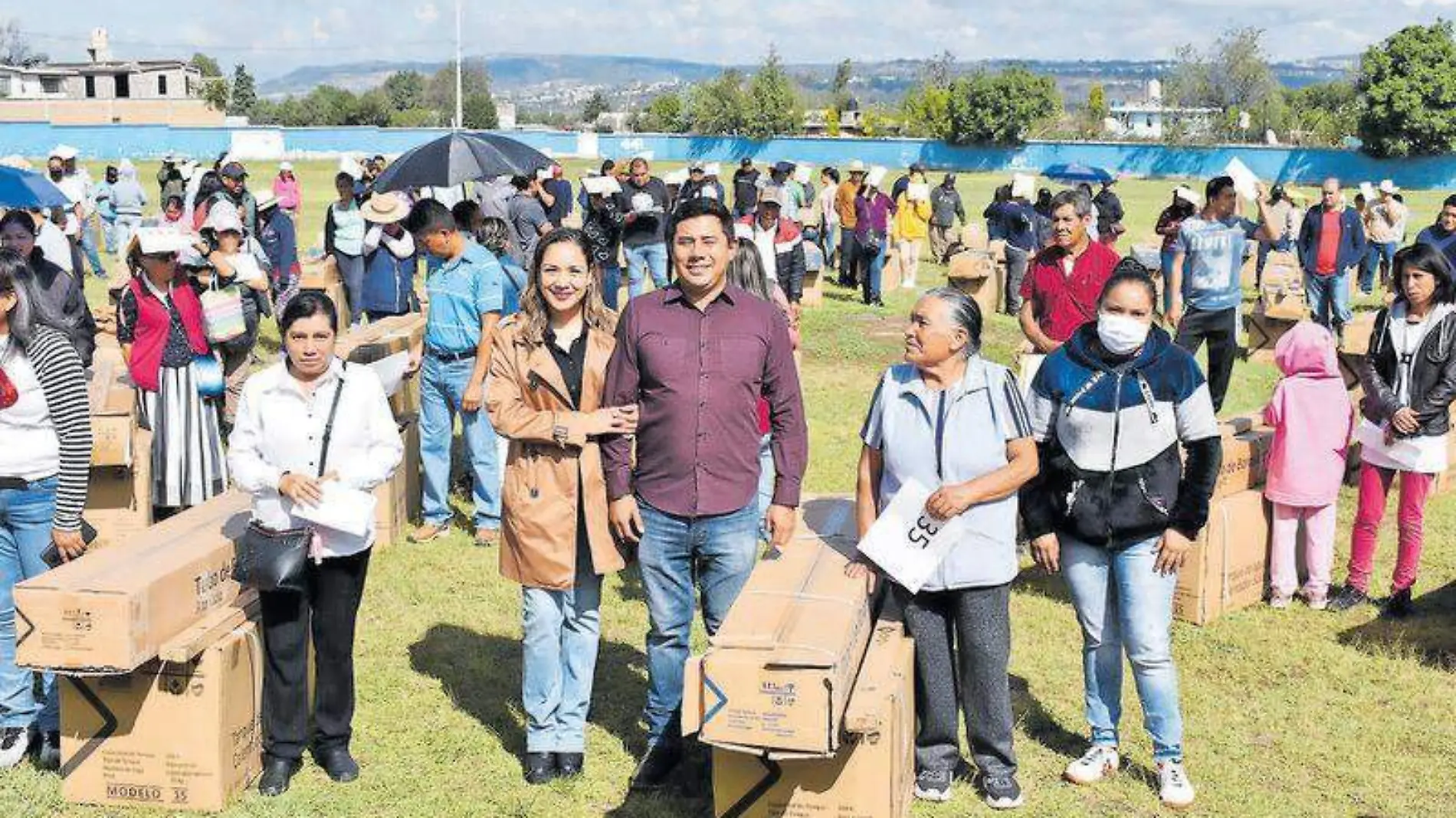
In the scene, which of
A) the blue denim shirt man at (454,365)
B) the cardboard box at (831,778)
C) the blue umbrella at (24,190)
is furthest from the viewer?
the blue denim shirt man at (454,365)

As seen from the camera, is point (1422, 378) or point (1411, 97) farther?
point (1411, 97)

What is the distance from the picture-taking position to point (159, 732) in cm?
461

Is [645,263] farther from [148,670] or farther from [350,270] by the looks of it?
[148,670]

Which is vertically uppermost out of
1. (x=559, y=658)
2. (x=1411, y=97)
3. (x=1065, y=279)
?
(x=1411, y=97)

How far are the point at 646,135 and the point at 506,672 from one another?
66651 millimetres

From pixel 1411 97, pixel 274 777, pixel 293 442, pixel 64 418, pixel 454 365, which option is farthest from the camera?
pixel 1411 97

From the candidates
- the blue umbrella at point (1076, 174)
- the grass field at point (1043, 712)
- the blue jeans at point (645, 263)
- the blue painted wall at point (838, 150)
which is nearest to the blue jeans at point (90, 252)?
the blue jeans at point (645, 263)

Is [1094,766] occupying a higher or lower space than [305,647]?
lower

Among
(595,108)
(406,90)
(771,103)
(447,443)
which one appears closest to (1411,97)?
(771,103)

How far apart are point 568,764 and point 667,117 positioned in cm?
8929

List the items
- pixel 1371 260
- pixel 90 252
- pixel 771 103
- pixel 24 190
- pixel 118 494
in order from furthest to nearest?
pixel 771 103, pixel 90 252, pixel 1371 260, pixel 118 494, pixel 24 190

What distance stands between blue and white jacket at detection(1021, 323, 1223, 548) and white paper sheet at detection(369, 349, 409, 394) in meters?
3.72

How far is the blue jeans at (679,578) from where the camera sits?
465 cm

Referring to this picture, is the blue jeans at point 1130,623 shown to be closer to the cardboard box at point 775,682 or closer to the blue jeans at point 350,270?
the cardboard box at point 775,682
